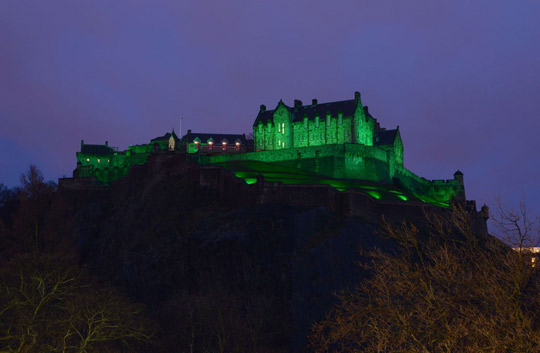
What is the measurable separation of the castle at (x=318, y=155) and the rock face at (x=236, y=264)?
14726 mm

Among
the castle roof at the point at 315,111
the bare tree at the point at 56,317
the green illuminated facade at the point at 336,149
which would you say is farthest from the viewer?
the castle roof at the point at 315,111

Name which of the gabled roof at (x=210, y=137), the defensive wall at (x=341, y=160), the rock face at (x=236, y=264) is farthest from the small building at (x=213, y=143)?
the rock face at (x=236, y=264)

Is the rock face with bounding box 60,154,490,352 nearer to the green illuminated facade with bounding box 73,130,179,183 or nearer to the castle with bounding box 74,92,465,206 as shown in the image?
the castle with bounding box 74,92,465,206

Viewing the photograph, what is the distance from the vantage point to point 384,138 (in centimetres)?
9981

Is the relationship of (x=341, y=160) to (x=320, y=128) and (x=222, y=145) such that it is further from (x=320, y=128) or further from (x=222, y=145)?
(x=222, y=145)

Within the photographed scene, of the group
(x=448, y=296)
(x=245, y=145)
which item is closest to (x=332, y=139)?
(x=245, y=145)

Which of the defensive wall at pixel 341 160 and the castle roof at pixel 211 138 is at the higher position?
the castle roof at pixel 211 138

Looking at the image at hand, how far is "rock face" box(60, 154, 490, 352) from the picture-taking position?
42812 millimetres

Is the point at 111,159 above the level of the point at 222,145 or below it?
below

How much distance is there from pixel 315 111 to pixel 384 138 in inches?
595

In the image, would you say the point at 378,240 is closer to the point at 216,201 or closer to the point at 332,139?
the point at 216,201

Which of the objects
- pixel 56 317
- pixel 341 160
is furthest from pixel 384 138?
pixel 56 317

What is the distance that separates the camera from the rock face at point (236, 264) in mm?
42812

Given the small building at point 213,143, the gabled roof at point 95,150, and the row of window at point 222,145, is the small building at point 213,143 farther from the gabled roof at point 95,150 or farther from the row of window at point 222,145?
the gabled roof at point 95,150
